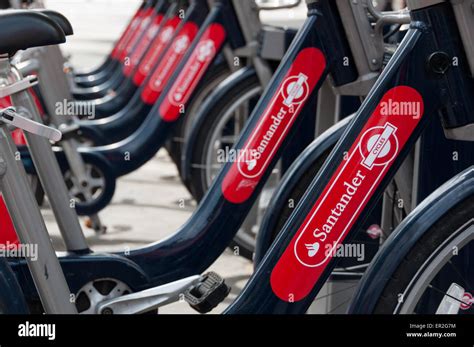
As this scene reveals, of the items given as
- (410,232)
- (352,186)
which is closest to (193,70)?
(352,186)

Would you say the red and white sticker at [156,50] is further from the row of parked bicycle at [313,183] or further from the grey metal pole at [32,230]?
the grey metal pole at [32,230]

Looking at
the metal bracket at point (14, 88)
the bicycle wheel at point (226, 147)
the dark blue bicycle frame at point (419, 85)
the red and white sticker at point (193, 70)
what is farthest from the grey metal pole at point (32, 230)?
the red and white sticker at point (193, 70)

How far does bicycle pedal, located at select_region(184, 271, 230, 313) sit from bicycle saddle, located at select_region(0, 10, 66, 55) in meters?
0.79

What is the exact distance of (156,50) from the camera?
6.55 metres

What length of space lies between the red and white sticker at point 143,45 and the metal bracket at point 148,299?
3.92 m

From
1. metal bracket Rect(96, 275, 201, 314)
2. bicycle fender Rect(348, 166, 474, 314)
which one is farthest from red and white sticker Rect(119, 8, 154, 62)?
bicycle fender Rect(348, 166, 474, 314)

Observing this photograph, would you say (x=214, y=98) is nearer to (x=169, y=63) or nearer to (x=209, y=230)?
(x=169, y=63)

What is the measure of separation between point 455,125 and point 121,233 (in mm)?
3097

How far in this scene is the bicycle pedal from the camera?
3.13 meters

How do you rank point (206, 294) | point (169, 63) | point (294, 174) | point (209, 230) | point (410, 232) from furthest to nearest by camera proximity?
point (169, 63)
point (209, 230)
point (294, 174)
point (206, 294)
point (410, 232)

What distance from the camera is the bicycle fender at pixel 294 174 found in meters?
3.39

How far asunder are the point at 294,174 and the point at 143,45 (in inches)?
156

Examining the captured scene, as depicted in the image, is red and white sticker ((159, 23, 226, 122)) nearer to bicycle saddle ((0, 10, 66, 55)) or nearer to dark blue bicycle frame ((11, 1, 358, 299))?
dark blue bicycle frame ((11, 1, 358, 299))

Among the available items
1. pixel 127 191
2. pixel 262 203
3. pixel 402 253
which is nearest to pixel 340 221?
pixel 402 253
